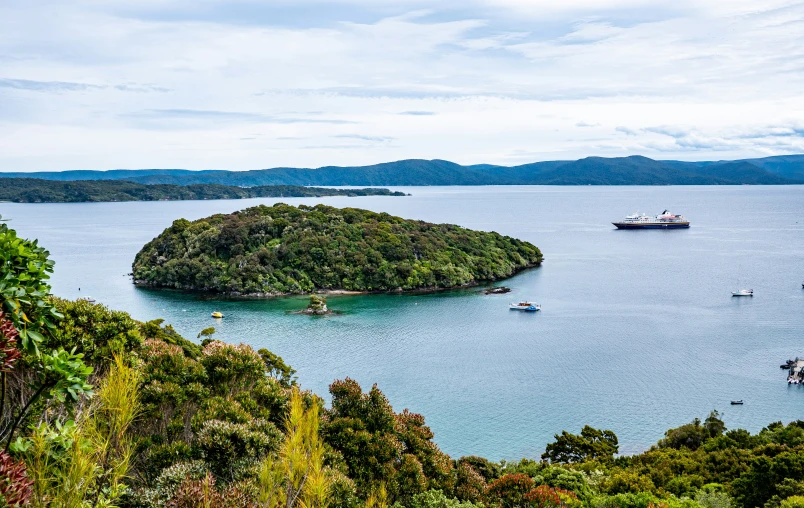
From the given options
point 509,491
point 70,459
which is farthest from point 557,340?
point 70,459

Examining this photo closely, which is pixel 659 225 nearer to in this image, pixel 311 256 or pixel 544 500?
pixel 311 256

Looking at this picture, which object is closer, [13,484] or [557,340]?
[13,484]

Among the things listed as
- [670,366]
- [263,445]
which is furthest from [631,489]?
[670,366]

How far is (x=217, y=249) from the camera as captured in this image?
7319 centimetres

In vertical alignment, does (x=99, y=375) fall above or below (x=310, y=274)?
above

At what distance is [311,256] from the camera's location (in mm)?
71438

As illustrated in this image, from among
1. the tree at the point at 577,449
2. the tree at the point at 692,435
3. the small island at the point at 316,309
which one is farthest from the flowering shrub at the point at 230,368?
the small island at the point at 316,309

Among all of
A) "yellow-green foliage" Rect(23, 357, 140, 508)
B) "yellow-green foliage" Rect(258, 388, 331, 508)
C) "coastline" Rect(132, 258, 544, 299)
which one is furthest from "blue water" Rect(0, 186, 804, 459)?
"yellow-green foliage" Rect(23, 357, 140, 508)

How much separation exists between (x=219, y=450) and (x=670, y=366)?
3884 cm

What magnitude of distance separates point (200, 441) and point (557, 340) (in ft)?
137

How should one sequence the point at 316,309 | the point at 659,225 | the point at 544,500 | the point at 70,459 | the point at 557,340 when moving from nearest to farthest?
the point at 70,459 < the point at 544,500 < the point at 557,340 < the point at 316,309 < the point at 659,225

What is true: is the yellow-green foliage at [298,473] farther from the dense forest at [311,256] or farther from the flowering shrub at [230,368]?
the dense forest at [311,256]

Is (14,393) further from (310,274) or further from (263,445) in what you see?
(310,274)

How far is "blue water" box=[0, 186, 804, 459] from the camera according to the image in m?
34.0
